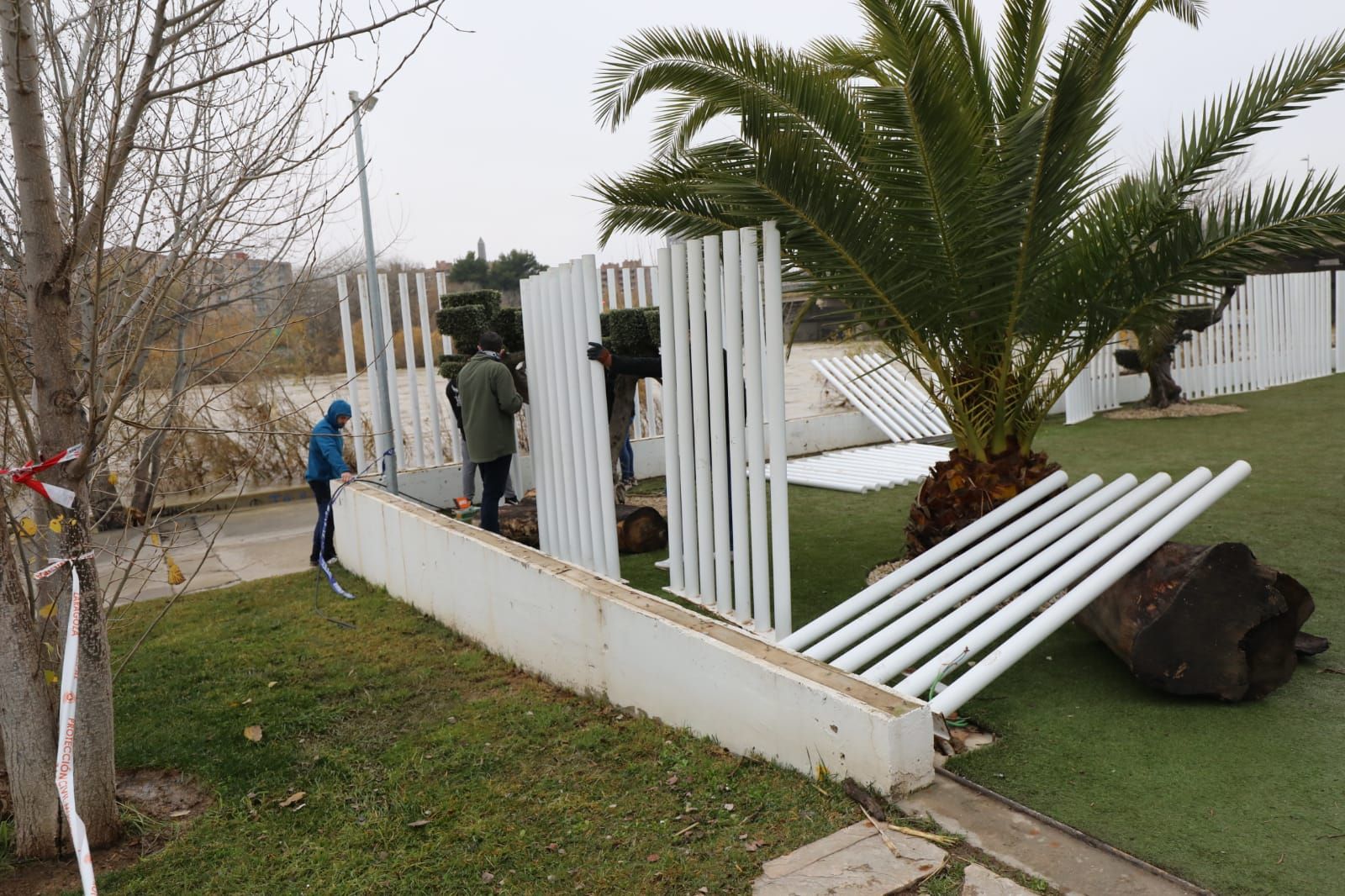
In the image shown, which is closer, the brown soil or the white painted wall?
the brown soil

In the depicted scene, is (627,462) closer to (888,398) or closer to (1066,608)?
(888,398)

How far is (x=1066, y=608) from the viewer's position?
14.8ft

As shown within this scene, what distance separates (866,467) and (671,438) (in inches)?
243

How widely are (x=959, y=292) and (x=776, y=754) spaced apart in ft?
10.2

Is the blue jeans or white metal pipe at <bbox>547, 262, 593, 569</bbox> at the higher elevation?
white metal pipe at <bbox>547, 262, 593, 569</bbox>

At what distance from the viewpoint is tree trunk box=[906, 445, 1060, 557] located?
6.27 m

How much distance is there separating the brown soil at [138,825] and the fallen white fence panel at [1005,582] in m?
2.73

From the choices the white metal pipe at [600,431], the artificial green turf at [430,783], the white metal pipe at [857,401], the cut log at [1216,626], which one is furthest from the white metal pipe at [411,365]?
the cut log at [1216,626]

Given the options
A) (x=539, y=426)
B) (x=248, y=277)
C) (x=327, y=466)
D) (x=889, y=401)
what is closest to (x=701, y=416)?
(x=539, y=426)

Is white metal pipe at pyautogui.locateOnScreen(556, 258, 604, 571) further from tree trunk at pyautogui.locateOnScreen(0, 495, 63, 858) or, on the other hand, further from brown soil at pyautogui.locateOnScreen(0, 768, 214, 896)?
tree trunk at pyautogui.locateOnScreen(0, 495, 63, 858)

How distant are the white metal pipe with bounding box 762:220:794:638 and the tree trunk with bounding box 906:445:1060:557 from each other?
5.99 ft

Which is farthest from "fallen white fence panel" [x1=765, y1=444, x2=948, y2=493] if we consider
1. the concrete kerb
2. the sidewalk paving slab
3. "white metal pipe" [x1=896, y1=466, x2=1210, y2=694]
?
the sidewalk paving slab

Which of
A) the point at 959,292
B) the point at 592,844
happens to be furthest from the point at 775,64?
the point at 592,844

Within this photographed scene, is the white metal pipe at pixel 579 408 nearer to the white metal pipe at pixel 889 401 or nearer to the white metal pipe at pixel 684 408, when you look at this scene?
the white metal pipe at pixel 684 408
